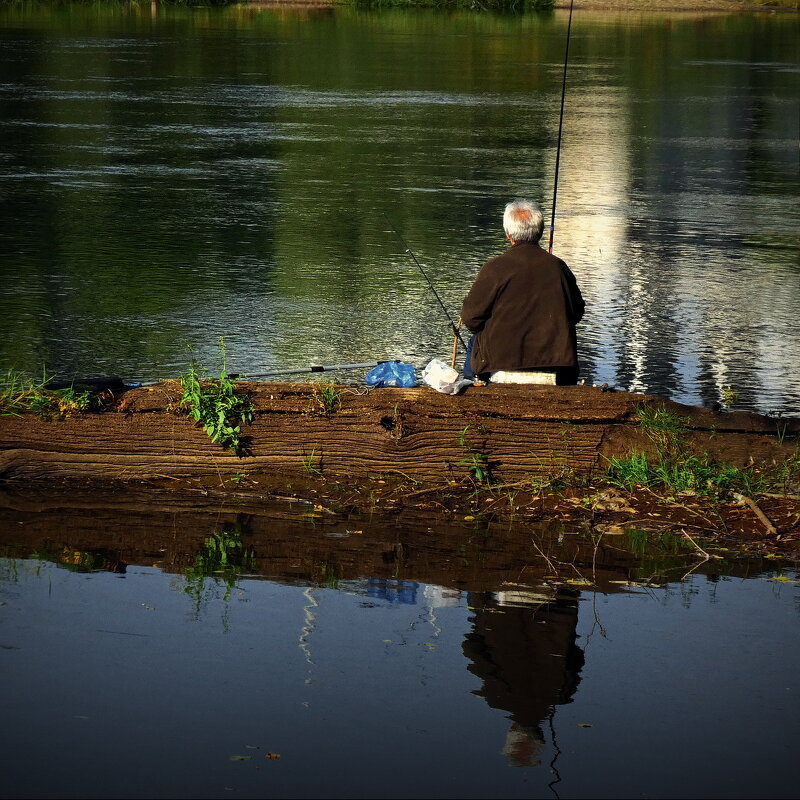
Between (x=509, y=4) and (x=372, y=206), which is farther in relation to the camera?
(x=509, y=4)

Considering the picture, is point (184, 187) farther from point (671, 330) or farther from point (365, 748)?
point (365, 748)

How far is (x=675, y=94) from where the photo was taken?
27.2m

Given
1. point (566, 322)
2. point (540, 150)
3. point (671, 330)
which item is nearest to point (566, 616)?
point (566, 322)

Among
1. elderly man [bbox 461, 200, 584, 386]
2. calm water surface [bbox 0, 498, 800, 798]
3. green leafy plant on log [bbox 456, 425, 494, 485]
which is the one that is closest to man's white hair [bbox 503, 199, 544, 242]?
elderly man [bbox 461, 200, 584, 386]

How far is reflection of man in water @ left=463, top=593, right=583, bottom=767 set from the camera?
4.42 meters

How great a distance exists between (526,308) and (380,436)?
37.7 inches

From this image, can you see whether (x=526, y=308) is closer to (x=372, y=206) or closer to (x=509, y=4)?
(x=372, y=206)

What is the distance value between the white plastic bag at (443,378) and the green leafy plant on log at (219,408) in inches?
33.3

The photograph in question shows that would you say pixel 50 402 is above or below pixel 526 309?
below

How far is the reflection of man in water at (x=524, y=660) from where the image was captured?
4.42m

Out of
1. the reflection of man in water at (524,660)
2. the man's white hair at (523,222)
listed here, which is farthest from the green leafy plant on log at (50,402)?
the reflection of man in water at (524,660)

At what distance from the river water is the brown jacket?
190cm

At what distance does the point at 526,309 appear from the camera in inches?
272

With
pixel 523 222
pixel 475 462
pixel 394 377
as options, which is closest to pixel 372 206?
pixel 394 377
